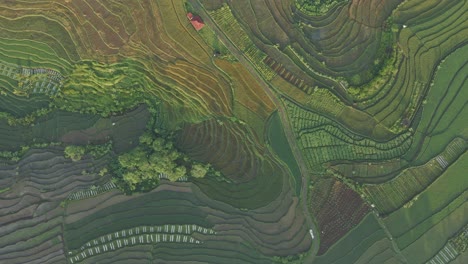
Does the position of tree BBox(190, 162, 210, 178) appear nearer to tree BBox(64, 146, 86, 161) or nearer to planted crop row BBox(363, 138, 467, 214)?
tree BBox(64, 146, 86, 161)

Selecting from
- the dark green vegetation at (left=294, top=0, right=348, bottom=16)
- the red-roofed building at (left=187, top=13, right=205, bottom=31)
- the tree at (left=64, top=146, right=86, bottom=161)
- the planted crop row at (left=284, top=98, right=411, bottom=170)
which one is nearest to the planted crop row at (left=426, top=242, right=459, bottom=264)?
the planted crop row at (left=284, top=98, right=411, bottom=170)

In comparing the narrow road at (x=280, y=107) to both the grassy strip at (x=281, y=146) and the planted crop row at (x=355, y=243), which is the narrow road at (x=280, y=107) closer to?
the grassy strip at (x=281, y=146)

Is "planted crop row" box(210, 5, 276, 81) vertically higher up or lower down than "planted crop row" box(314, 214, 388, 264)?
higher up

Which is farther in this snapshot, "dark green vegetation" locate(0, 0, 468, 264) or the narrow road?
the narrow road

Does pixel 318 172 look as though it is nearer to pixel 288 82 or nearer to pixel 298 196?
pixel 298 196

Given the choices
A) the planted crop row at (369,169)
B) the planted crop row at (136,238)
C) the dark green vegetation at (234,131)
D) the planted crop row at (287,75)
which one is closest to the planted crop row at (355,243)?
the dark green vegetation at (234,131)

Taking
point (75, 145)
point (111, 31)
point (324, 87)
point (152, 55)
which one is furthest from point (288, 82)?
point (75, 145)
